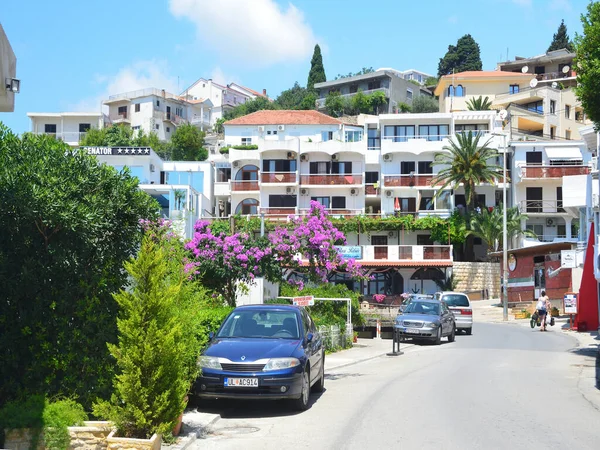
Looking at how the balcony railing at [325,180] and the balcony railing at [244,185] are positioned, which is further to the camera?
the balcony railing at [244,185]

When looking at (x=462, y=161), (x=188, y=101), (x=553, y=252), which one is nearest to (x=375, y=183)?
(x=462, y=161)

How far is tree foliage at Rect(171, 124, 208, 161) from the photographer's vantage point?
86.1 meters

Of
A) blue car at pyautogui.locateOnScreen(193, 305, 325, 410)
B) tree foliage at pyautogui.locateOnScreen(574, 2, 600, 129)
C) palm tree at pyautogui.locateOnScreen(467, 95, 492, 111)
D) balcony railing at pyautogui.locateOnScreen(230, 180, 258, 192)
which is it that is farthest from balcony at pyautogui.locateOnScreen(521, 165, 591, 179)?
blue car at pyautogui.locateOnScreen(193, 305, 325, 410)

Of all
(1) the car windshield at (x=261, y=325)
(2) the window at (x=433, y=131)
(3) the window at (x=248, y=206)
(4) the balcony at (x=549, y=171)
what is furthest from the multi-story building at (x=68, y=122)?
(1) the car windshield at (x=261, y=325)

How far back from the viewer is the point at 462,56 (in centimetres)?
11619

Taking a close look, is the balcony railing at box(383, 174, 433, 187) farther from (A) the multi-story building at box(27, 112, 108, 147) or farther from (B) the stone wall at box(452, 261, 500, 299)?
(A) the multi-story building at box(27, 112, 108, 147)

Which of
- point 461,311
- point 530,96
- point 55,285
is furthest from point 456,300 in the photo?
point 530,96

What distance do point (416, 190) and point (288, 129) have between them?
50.0ft

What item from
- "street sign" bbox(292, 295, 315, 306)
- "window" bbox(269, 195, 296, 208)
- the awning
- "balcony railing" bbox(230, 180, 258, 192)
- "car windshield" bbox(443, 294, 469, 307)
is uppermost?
the awning

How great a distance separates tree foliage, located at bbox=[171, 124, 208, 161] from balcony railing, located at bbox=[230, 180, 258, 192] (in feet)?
63.8

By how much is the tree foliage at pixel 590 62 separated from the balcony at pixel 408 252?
3626cm

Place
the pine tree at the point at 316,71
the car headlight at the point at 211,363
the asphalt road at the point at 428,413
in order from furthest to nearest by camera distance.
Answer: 1. the pine tree at the point at 316,71
2. the car headlight at the point at 211,363
3. the asphalt road at the point at 428,413

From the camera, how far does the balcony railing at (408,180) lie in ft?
216

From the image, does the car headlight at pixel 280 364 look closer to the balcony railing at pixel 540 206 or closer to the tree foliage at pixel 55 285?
the tree foliage at pixel 55 285
